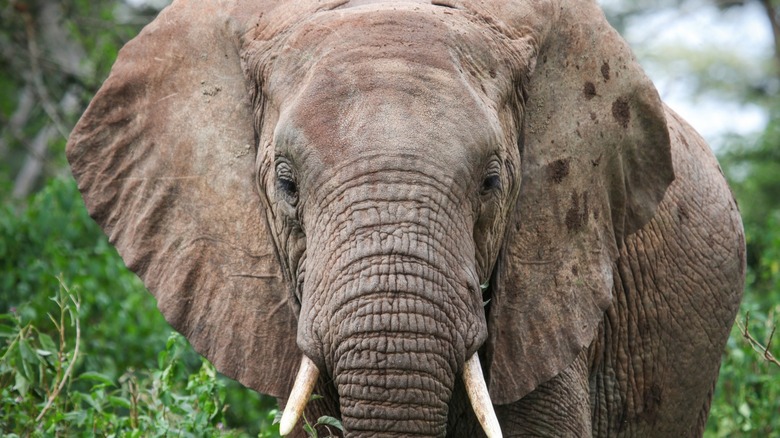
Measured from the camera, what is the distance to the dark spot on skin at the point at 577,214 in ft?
14.0

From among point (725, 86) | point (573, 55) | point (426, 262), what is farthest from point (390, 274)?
point (725, 86)

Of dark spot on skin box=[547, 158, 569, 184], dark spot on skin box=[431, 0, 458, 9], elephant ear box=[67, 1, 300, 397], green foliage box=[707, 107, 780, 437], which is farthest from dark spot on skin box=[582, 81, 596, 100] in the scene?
elephant ear box=[67, 1, 300, 397]

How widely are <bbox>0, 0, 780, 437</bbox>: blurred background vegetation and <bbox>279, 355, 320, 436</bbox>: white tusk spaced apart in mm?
1117

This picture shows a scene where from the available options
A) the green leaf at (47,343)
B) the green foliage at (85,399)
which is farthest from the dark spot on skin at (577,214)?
the green leaf at (47,343)

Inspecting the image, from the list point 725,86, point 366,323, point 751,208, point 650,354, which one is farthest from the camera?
point 725,86

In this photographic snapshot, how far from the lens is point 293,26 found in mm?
4066

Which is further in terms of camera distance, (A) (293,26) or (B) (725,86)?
(B) (725,86)

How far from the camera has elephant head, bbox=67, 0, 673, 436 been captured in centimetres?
352

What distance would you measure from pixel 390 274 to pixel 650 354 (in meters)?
1.99

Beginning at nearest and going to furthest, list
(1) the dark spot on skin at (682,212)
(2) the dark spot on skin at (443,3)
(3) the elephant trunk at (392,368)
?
(3) the elephant trunk at (392,368)
(2) the dark spot on skin at (443,3)
(1) the dark spot on skin at (682,212)

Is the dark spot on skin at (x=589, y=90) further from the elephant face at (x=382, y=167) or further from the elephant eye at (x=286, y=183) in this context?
the elephant eye at (x=286, y=183)

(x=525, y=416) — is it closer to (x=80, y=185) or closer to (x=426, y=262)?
(x=426, y=262)

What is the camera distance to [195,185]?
432cm

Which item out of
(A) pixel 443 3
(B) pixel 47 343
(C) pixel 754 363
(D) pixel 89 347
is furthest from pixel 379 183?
(D) pixel 89 347
